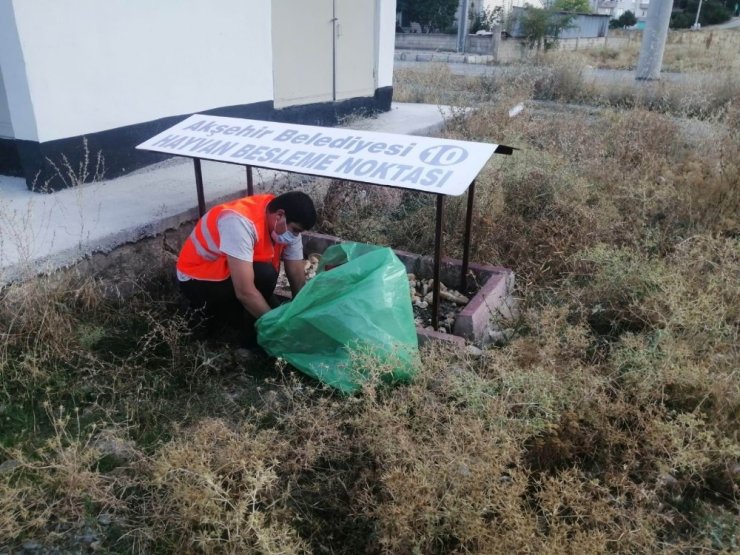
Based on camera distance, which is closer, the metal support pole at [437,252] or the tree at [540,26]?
the metal support pole at [437,252]

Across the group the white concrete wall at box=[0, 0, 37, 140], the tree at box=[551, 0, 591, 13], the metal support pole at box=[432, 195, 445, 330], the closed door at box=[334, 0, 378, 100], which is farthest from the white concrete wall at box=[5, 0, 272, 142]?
the tree at box=[551, 0, 591, 13]

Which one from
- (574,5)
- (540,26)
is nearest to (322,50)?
(540,26)

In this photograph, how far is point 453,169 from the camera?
9.32ft

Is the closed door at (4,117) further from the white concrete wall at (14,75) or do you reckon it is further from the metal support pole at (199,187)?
the metal support pole at (199,187)

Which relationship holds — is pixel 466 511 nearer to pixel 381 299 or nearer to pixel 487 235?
pixel 381 299

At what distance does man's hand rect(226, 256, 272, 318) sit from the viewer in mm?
2877

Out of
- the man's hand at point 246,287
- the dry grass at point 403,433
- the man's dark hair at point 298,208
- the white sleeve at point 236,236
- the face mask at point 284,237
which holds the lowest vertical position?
the dry grass at point 403,433

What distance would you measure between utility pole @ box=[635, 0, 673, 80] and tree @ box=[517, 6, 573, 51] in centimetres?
819

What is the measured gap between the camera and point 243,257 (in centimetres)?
288

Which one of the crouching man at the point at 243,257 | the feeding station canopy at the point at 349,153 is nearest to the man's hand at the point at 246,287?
the crouching man at the point at 243,257

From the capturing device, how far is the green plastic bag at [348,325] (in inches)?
104

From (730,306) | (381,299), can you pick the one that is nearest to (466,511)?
(381,299)

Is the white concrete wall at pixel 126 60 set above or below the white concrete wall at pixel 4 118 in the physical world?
above

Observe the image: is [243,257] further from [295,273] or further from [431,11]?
[431,11]
